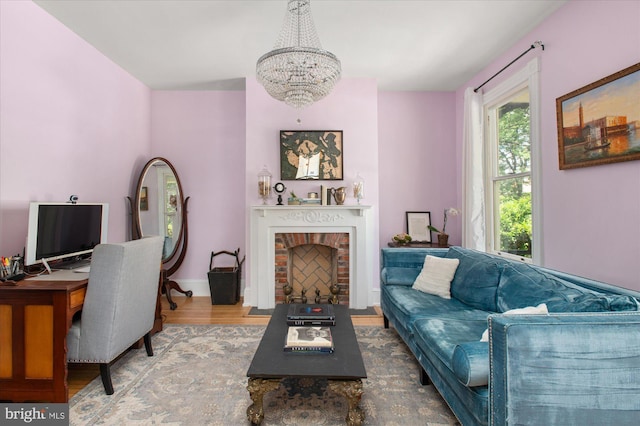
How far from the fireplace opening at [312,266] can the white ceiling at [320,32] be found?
2059 mm

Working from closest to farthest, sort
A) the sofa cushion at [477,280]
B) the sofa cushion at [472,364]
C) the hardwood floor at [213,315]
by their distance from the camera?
the sofa cushion at [472,364]
the sofa cushion at [477,280]
the hardwood floor at [213,315]

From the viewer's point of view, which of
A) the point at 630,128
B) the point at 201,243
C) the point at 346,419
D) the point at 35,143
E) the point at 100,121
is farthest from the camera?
the point at 201,243

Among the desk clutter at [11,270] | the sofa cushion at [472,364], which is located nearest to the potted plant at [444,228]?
the sofa cushion at [472,364]

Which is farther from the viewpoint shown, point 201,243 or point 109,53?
Answer: point 201,243

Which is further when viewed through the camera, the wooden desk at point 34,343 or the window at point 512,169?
the window at point 512,169

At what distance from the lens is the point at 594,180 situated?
2.34 m

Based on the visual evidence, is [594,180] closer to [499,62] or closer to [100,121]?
[499,62]

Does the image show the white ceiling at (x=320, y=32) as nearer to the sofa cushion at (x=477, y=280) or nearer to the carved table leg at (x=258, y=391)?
the sofa cushion at (x=477, y=280)

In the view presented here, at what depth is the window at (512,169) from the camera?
9.95 ft

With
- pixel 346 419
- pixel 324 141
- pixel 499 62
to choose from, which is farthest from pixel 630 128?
pixel 324 141

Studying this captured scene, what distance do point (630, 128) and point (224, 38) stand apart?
3.29m

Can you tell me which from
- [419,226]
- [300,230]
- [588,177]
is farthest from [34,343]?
[419,226]

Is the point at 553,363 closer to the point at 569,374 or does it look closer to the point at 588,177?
the point at 569,374

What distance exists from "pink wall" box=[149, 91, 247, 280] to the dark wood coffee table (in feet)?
9.34
